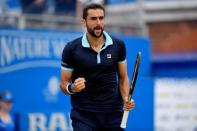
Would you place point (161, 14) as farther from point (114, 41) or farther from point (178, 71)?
point (114, 41)

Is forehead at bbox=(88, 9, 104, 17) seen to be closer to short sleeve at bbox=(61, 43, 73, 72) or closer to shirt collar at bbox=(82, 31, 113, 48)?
shirt collar at bbox=(82, 31, 113, 48)

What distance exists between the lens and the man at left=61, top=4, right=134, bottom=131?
6.97 metres

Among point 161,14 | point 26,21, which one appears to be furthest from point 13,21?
point 161,14

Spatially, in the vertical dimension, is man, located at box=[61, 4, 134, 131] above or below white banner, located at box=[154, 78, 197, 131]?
above

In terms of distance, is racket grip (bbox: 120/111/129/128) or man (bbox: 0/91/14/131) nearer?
racket grip (bbox: 120/111/129/128)

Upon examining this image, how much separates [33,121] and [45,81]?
997mm

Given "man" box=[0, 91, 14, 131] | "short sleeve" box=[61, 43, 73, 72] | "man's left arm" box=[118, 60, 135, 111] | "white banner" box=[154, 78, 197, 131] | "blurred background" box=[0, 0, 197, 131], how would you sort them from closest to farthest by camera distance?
"short sleeve" box=[61, 43, 73, 72] < "man's left arm" box=[118, 60, 135, 111] < "man" box=[0, 91, 14, 131] < "blurred background" box=[0, 0, 197, 131] < "white banner" box=[154, 78, 197, 131]

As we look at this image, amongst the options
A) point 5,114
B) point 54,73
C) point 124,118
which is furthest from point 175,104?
point 124,118

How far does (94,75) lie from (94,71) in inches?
1.6

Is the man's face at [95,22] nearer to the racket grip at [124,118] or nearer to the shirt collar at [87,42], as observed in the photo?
the shirt collar at [87,42]

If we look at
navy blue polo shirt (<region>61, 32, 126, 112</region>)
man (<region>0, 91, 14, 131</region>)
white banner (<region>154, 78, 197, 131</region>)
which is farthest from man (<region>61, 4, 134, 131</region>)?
white banner (<region>154, 78, 197, 131</region>)

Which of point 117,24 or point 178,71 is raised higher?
point 117,24

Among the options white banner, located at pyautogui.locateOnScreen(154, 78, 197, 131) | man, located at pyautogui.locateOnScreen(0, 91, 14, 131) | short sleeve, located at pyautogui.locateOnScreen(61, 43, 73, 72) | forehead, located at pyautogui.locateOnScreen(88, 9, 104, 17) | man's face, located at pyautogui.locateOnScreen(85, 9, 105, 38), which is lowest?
white banner, located at pyautogui.locateOnScreen(154, 78, 197, 131)

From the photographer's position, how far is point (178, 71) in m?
18.2
